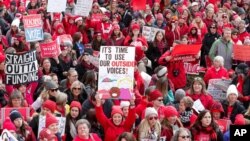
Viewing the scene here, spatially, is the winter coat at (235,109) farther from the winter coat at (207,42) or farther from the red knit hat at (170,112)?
the winter coat at (207,42)

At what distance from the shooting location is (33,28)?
17469 millimetres

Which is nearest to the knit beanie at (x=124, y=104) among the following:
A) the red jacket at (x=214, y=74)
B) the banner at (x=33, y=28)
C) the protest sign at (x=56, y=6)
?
the red jacket at (x=214, y=74)

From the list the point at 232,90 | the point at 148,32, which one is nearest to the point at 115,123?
the point at 232,90

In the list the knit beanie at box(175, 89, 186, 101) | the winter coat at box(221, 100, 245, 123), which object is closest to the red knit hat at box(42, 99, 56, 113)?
the knit beanie at box(175, 89, 186, 101)

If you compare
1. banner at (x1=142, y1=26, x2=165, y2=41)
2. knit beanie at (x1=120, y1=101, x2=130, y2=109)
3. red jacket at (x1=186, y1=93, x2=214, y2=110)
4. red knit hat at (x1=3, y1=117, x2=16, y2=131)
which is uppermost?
banner at (x1=142, y1=26, x2=165, y2=41)

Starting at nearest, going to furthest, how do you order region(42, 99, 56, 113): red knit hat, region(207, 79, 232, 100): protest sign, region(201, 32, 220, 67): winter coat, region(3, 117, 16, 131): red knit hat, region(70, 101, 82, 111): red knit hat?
region(3, 117, 16, 131): red knit hat < region(42, 99, 56, 113): red knit hat < region(70, 101, 82, 111): red knit hat < region(207, 79, 232, 100): protest sign < region(201, 32, 220, 67): winter coat

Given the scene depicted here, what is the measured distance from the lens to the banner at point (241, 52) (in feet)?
56.7

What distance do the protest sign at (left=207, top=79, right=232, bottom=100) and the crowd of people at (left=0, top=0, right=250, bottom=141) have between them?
68mm

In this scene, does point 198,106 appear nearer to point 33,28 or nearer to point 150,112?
point 150,112

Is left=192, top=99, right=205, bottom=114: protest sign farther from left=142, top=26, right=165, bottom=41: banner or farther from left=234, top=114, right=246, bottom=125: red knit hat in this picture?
left=142, top=26, right=165, bottom=41: banner

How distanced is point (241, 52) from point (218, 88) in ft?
7.22

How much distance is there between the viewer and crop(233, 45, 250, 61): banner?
17281 mm

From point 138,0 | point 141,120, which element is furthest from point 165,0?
point 141,120

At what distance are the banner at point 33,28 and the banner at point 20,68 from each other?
2.74 metres
